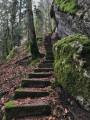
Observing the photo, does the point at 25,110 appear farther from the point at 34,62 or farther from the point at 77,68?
the point at 34,62

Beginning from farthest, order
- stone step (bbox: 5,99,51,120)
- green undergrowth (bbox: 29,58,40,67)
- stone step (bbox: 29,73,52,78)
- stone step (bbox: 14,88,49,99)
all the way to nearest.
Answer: green undergrowth (bbox: 29,58,40,67), stone step (bbox: 29,73,52,78), stone step (bbox: 14,88,49,99), stone step (bbox: 5,99,51,120)

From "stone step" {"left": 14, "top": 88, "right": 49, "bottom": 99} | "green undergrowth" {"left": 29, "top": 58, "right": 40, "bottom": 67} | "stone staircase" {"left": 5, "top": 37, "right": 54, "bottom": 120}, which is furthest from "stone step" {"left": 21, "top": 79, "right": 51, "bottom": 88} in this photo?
"green undergrowth" {"left": 29, "top": 58, "right": 40, "bottom": 67}

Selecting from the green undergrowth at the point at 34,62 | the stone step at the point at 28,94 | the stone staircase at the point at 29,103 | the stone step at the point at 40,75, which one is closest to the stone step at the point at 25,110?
the stone staircase at the point at 29,103

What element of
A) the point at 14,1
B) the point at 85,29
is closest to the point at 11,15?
the point at 14,1

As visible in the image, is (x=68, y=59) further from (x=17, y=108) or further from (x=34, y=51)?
(x=34, y=51)

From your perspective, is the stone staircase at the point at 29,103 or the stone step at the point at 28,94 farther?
the stone step at the point at 28,94

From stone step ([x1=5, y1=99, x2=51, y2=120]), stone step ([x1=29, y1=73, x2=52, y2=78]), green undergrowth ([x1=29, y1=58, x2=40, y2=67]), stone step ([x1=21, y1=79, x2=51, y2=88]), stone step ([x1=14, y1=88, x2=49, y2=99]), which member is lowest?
stone step ([x1=5, y1=99, x2=51, y2=120])

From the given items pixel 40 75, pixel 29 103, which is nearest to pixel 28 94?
pixel 29 103

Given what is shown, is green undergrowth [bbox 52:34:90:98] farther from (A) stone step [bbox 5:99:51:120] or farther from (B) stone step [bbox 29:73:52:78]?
(B) stone step [bbox 29:73:52:78]

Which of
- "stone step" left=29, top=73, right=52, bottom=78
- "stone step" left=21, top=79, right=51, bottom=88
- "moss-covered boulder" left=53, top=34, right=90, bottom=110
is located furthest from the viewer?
"stone step" left=29, top=73, right=52, bottom=78

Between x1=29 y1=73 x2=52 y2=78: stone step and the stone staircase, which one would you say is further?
x1=29 y1=73 x2=52 y2=78: stone step

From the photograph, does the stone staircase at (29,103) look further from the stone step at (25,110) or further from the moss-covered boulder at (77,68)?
the moss-covered boulder at (77,68)

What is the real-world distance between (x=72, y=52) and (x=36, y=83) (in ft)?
7.16

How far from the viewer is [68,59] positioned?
338 cm
